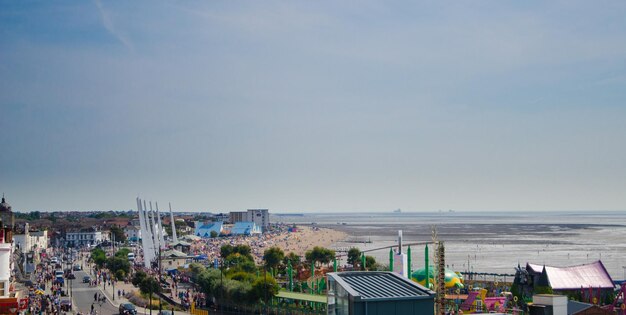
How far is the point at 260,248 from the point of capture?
148m

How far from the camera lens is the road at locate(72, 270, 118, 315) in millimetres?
53531

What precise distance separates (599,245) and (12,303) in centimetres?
12988

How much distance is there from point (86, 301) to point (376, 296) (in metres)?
45.3

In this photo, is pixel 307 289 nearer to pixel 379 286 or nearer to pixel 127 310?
pixel 127 310

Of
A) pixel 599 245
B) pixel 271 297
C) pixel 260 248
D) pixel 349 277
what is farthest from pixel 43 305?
pixel 599 245

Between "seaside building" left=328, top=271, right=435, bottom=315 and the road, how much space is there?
3581cm

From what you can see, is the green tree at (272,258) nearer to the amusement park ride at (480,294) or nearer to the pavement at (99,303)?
the pavement at (99,303)

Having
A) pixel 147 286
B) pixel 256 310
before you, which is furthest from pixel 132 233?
pixel 256 310

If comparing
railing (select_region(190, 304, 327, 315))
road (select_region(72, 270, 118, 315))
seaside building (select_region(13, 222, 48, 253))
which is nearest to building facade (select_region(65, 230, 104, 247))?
seaside building (select_region(13, 222, 48, 253))

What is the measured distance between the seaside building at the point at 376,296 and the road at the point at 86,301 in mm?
35811

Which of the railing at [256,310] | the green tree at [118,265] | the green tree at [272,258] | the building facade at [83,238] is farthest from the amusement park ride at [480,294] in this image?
the building facade at [83,238]

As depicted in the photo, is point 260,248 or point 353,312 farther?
point 260,248

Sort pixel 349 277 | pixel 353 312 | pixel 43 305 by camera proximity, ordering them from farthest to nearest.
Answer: pixel 43 305
pixel 349 277
pixel 353 312

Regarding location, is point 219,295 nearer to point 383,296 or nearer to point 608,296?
point 608,296
